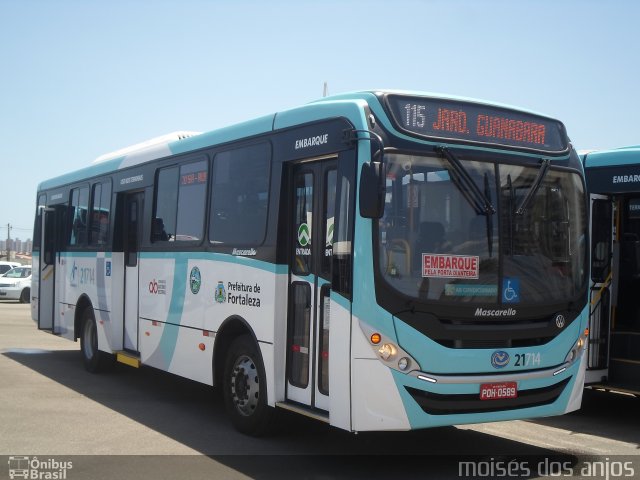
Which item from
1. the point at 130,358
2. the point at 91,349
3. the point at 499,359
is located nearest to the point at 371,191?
the point at 499,359

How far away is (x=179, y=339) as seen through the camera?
959 centimetres

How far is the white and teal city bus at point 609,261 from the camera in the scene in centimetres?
957

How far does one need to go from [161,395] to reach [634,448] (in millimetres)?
6168

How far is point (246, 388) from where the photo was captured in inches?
321

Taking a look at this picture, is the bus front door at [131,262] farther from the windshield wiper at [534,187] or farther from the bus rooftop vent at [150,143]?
the windshield wiper at [534,187]

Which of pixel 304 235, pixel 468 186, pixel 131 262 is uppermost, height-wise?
pixel 468 186

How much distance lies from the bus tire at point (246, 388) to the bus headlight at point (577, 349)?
297 centimetres

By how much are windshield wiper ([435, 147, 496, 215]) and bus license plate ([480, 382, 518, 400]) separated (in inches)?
59.3

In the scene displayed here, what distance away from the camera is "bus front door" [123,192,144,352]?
1113 cm

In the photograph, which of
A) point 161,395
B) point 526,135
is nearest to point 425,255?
point 526,135

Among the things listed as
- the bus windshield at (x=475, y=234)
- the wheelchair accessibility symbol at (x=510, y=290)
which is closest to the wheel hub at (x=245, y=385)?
the bus windshield at (x=475, y=234)

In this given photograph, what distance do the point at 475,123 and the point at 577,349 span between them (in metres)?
2.39

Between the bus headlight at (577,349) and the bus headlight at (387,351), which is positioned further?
the bus headlight at (577,349)

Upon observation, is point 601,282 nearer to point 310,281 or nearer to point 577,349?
point 577,349
